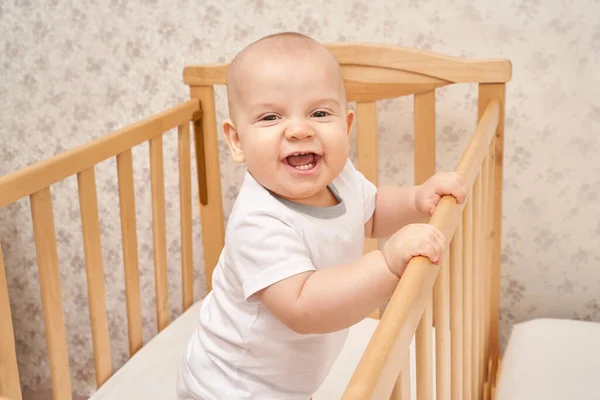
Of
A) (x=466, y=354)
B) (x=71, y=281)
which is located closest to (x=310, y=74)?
(x=466, y=354)

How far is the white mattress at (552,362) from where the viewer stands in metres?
1.15

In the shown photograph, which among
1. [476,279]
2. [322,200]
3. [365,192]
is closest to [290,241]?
[322,200]

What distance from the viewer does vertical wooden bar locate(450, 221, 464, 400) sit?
85 cm

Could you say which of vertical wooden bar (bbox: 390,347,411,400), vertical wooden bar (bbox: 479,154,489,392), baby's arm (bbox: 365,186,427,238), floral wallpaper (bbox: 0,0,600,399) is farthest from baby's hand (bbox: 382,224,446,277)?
floral wallpaper (bbox: 0,0,600,399)

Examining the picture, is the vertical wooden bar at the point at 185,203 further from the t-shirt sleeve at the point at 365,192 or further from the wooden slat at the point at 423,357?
the wooden slat at the point at 423,357

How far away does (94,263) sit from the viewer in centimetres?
129

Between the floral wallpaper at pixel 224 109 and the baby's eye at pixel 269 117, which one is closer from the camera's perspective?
the baby's eye at pixel 269 117

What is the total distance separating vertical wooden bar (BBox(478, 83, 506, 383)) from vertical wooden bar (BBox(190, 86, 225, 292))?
1.91ft

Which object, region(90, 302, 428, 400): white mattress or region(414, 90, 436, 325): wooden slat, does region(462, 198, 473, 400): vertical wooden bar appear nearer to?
region(90, 302, 428, 400): white mattress

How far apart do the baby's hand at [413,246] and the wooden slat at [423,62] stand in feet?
2.24

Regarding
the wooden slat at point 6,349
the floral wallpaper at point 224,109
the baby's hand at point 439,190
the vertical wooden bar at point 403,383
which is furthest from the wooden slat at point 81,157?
the vertical wooden bar at point 403,383

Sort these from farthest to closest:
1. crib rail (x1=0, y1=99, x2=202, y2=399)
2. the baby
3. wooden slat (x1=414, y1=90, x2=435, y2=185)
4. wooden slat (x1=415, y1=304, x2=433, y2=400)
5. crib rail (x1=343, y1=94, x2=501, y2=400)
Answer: wooden slat (x1=414, y1=90, x2=435, y2=185) → crib rail (x1=0, y1=99, x2=202, y2=399) → the baby → wooden slat (x1=415, y1=304, x2=433, y2=400) → crib rail (x1=343, y1=94, x2=501, y2=400)

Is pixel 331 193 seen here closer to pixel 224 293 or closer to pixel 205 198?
pixel 224 293

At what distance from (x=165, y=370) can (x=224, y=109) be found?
24.0 inches
